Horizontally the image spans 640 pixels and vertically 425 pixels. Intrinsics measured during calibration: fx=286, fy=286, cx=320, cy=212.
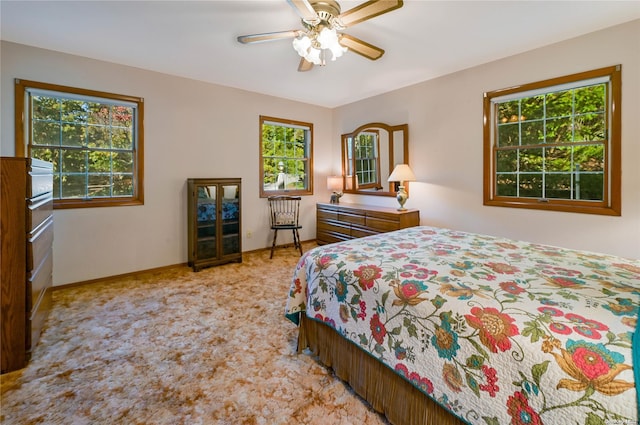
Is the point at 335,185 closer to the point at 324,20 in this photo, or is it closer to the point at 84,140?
the point at 324,20

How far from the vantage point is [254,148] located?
4.44 metres

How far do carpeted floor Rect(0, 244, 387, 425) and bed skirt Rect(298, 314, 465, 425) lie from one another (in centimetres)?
9

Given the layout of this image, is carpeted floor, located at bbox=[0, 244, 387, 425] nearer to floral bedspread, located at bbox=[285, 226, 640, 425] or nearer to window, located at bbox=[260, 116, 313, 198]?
floral bedspread, located at bbox=[285, 226, 640, 425]

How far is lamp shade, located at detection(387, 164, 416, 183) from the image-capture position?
3.89m

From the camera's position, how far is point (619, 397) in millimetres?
736

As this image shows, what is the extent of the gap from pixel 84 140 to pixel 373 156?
12.6ft

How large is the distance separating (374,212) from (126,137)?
10.9 feet

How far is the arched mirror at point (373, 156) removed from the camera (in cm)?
428

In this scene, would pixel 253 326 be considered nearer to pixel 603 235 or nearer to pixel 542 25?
pixel 603 235

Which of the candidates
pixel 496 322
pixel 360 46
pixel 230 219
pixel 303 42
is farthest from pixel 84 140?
pixel 496 322

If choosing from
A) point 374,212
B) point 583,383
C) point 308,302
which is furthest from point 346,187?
point 583,383

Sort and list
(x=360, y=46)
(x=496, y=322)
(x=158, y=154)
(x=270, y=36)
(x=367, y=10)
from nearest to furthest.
Result: 1. (x=496, y=322)
2. (x=367, y=10)
3. (x=270, y=36)
4. (x=360, y=46)
5. (x=158, y=154)

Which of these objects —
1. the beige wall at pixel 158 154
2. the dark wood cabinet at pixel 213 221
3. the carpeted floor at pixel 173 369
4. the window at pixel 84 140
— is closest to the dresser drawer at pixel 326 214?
the beige wall at pixel 158 154

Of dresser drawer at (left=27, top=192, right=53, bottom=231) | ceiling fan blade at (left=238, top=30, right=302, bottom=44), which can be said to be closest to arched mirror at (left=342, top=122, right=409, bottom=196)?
ceiling fan blade at (left=238, top=30, right=302, bottom=44)
